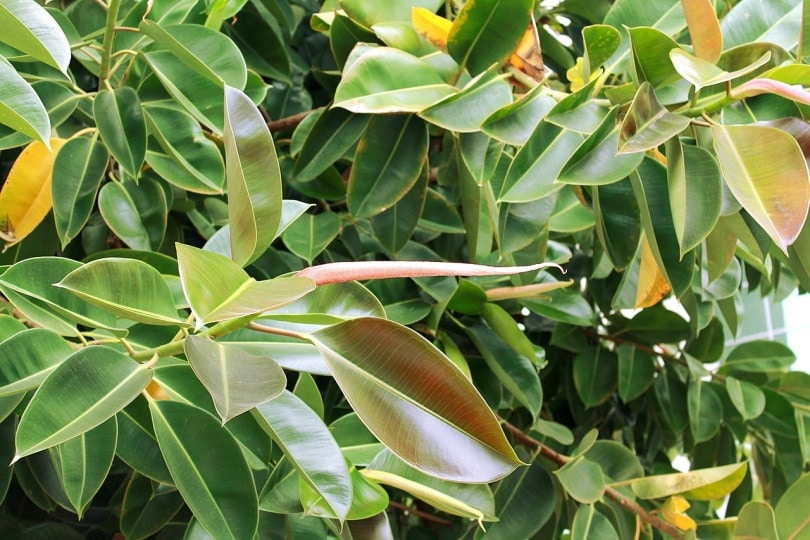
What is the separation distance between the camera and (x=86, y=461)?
22.7 inches

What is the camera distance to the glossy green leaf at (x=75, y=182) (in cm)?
67

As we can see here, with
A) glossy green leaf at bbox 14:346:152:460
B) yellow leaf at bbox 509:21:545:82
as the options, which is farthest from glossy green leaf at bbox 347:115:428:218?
glossy green leaf at bbox 14:346:152:460

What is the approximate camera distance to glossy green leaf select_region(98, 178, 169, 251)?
0.74 meters

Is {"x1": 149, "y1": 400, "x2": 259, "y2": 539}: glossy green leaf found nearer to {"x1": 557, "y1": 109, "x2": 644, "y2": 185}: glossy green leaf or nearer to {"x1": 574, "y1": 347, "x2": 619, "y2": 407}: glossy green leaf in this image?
{"x1": 557, "y1": 109, "x2": 644, "y2": 185}: glossy green leaf

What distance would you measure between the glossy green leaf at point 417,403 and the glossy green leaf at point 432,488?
16cm

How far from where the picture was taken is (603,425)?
3.95 ft

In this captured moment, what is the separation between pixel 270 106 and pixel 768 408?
74 centimetres

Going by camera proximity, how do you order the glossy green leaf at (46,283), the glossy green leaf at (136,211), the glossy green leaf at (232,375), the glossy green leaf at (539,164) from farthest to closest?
the glossy green leaf at (136,211)
the glossy green leaf at (539,164)
the glossy green leaf at (46,283)
the glossy green leaf at (232,375)

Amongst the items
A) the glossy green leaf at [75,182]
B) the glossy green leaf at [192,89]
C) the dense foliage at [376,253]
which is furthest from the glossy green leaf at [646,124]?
the glossy green leaf at [75,182]

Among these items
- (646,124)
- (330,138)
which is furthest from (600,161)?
(330,138)

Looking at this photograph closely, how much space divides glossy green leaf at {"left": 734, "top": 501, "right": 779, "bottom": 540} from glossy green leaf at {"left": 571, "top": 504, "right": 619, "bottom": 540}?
4.3 inches

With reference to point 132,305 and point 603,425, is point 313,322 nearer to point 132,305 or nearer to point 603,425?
point 132,305

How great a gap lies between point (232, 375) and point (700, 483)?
1.81ft

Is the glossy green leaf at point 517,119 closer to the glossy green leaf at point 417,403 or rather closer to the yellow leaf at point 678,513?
the glossy green leaf at point 417,403
